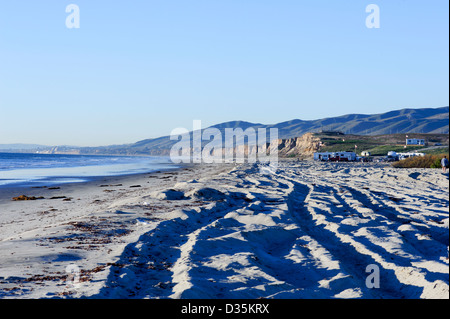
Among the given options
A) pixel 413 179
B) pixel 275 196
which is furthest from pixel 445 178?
pixel 275 196

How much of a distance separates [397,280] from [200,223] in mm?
5794

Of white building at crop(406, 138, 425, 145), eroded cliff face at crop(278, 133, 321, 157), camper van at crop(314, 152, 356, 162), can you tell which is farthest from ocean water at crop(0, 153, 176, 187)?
white building at crop(406, 138, 425, 145)

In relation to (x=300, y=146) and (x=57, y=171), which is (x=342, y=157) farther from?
(x=300, y=146)

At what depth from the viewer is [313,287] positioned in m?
5.76

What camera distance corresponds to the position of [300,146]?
122 meters

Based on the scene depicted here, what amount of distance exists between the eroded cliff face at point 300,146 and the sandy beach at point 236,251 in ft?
301

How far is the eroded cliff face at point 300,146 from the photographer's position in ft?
356

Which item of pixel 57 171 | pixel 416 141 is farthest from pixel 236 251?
pixel 416 141

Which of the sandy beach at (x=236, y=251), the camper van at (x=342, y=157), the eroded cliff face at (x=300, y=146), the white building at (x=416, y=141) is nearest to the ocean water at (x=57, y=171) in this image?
the sandy beach at (x=236, y=251)

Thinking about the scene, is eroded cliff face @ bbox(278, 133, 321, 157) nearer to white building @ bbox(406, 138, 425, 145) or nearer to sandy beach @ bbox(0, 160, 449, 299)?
white building @ bbox(406, 138, 425, 145)

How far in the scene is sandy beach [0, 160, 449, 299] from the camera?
5.64 m

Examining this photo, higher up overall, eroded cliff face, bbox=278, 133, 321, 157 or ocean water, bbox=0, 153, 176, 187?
eroded cliff face, bbox=278, 133, 321, 157

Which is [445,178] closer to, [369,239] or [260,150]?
[369,239]

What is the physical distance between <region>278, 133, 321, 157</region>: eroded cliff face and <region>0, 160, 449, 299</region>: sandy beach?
91.7 metres
